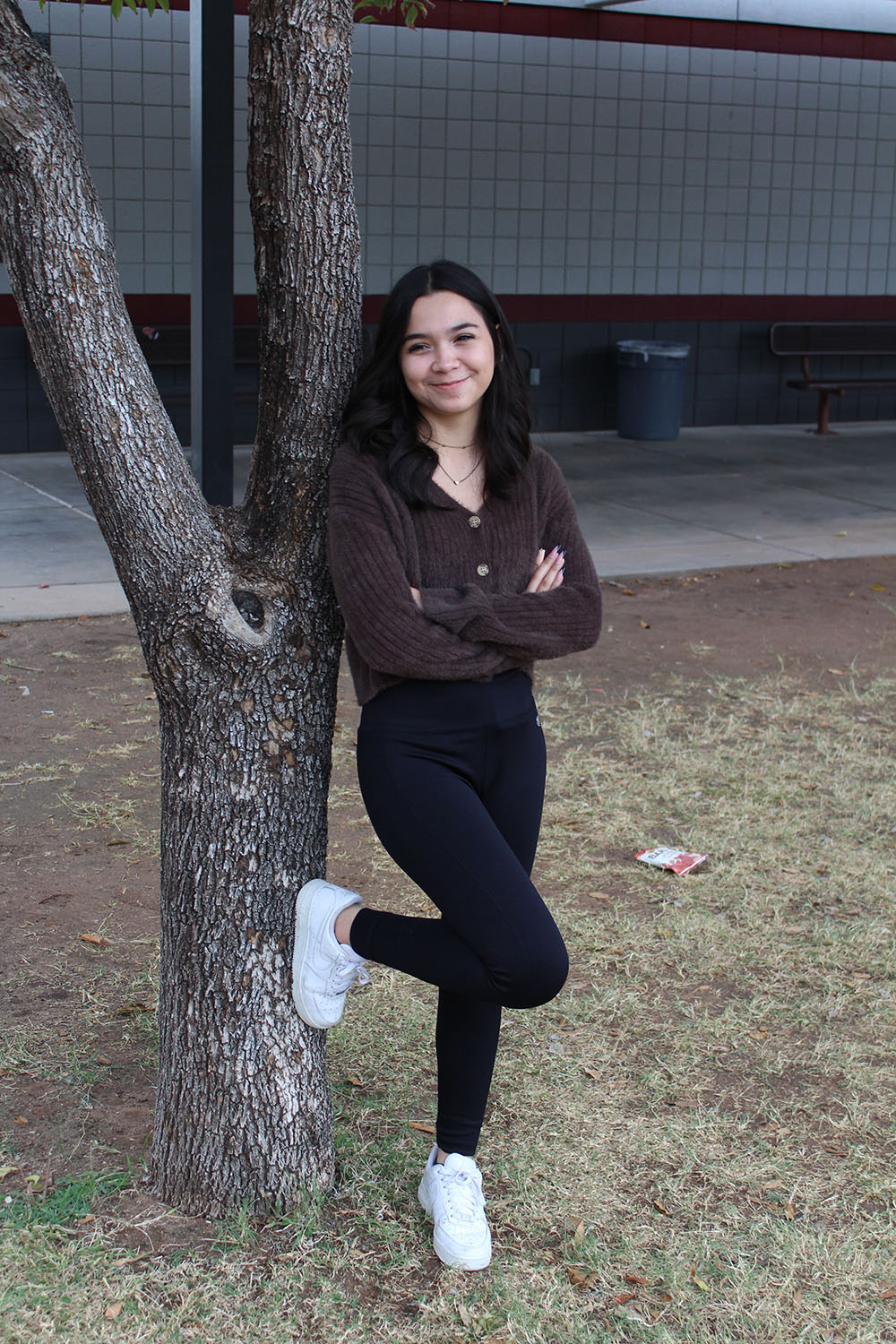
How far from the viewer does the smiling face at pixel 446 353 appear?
8.51 ft

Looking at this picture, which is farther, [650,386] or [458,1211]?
[650,386]

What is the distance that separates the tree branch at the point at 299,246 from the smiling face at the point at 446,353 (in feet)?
0.41

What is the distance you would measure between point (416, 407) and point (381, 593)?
0.44 metres

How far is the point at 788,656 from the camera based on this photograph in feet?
21.6

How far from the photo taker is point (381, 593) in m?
2.44

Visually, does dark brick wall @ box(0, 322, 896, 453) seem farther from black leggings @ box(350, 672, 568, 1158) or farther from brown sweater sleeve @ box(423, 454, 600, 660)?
black leggings @ box(350, 672, 568, 1158)

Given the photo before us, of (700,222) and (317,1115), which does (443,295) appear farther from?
(700,222)

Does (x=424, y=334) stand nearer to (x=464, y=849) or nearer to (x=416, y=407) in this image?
(x=416, y=407)

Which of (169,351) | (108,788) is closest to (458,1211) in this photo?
(108,788)

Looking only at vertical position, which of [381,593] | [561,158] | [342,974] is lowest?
[342,974]

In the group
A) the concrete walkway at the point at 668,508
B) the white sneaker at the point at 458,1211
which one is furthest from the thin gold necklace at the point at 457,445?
the concrete walkway at the point at 668,508

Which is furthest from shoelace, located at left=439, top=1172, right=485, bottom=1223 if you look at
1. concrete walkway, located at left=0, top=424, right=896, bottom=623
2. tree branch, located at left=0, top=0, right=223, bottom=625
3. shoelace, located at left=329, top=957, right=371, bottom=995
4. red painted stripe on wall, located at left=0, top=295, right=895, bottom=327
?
red painted stripe on wall, located at left=0, top=295, right=895, bottom=327

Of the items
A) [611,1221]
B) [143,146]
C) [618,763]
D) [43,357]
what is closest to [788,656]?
[618,763]

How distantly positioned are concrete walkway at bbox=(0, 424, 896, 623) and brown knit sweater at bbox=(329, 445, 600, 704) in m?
4.34
